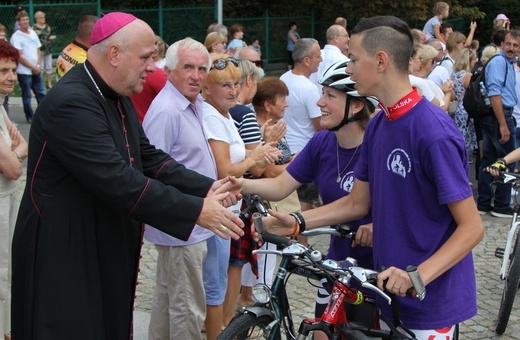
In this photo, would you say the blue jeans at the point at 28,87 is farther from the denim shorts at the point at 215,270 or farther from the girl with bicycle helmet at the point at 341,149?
the girl with bicycle helmet at the point at 341,149

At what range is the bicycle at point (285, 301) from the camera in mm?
3119

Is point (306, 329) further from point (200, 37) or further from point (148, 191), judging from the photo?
point (200, 37)

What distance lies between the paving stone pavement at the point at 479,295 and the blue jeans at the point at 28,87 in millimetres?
8210

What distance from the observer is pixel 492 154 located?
9203mm

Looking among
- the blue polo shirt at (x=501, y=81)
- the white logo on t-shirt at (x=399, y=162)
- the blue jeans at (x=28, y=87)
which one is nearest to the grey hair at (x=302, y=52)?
the blue polo shirt at (x=501, y=81)

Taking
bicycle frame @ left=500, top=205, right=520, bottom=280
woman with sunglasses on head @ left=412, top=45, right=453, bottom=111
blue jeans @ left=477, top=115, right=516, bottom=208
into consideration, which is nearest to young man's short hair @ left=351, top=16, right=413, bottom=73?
bicycle frame @ left=500, top=205, right=520, bottom=280

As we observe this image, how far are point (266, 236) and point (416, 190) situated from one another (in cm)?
72

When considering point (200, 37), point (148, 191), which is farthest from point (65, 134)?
point (200, 37)

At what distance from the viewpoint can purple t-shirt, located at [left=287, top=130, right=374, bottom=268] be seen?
3863 millimetres

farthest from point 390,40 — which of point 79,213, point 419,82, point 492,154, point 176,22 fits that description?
point 176,22

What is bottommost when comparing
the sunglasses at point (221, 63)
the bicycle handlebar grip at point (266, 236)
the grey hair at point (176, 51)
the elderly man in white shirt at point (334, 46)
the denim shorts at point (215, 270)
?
the denim shorts at point (215, 270)

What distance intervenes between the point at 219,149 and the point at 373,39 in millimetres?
1853

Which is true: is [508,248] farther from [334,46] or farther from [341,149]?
[334,46]

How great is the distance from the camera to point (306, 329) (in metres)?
3.25
